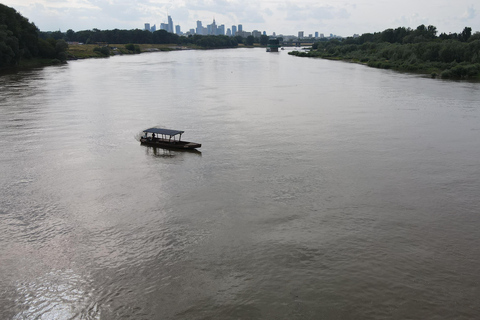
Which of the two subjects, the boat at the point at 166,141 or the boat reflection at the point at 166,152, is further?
the boat at the point at 166,141

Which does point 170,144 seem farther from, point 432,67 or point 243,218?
point 432,67

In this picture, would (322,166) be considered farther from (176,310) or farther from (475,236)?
(176,310)

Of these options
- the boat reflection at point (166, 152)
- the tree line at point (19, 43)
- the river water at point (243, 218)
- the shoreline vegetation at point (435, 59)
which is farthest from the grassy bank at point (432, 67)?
the tree line at point (19, 43)

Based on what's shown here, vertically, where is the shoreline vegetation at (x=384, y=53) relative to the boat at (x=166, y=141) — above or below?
above

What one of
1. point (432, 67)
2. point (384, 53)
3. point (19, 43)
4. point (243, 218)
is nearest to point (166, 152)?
point (243, 218)

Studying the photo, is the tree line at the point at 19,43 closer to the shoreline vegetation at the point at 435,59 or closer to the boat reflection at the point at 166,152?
the boat reflection at the point at 166,152

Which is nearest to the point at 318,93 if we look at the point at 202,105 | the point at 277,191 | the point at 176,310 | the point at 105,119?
the point at 202,105
